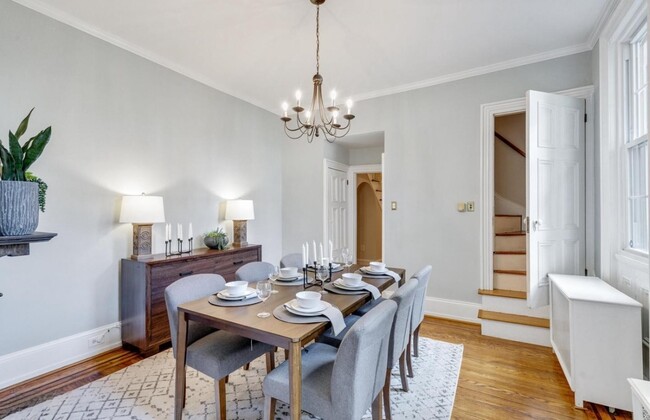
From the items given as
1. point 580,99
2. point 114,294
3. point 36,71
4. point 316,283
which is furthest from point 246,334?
point 580,99

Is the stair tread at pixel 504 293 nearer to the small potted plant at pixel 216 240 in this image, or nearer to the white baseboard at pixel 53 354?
the small potted plant at pixel 216 240

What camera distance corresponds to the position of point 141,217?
2.73 m

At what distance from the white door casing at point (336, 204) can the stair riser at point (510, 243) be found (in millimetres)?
Answer: 2237

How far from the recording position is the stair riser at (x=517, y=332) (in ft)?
9.50

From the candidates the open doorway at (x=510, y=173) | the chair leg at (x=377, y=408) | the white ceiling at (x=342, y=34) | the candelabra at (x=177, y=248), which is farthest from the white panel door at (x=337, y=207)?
the chair leg at (x=377, y=408)

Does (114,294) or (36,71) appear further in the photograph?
(114,294)

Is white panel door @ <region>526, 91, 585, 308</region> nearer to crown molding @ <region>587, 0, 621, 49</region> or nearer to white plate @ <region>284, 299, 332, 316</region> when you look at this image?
crown molding @ <region>587, 0, 621, 49</region>

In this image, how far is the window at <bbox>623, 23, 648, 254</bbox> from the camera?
2.18 meters

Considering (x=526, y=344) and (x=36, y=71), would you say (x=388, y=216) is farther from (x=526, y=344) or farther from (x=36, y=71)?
(x=36, y=71)

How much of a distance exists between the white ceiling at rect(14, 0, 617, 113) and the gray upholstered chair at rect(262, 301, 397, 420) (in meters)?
2.31

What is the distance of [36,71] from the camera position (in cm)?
238

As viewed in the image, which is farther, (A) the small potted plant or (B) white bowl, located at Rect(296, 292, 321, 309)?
(A) the small potted plant

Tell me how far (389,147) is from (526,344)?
2.61 m

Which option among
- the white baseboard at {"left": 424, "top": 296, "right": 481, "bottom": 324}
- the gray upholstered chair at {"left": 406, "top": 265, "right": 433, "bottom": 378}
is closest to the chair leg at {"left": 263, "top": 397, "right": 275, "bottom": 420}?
the gray upholstered chair at {"left": 406, "top": 265, "right": 433, "bottom": 378}
